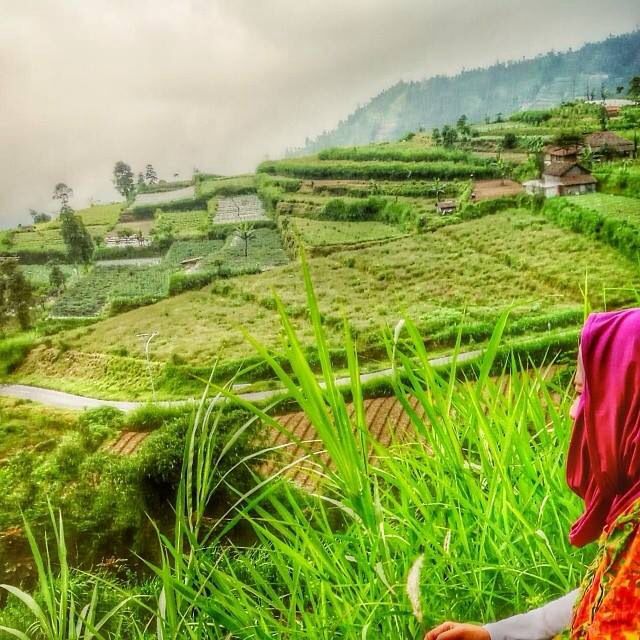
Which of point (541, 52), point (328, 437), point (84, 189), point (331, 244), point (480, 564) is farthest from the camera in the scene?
point (541, 52)

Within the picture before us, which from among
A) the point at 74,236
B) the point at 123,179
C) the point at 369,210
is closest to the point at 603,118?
the point at 369,210

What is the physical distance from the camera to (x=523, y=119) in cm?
274

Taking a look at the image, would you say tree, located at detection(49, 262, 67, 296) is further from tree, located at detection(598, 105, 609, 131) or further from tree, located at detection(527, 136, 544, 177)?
tree, located at detection(598, 105, 609, 131)

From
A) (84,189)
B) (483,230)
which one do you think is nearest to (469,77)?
(483,230)

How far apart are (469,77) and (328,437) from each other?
7.52 feet

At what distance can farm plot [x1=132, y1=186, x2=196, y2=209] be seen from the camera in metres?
2.36

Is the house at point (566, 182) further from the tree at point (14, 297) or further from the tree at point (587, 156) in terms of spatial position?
the tree at point (14, 297)

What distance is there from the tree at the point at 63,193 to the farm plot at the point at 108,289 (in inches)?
10.4

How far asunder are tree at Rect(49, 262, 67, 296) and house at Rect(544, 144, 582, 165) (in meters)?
1.91

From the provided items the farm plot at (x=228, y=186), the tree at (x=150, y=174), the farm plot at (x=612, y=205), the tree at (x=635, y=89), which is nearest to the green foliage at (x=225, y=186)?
the farm plot at (x=228, y=186)

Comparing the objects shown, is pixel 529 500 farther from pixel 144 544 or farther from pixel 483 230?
pixel 483 230

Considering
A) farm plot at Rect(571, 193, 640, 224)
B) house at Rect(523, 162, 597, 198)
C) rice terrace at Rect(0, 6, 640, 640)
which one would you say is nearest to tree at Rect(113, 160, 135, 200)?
rice terrace at Rect(0, 6, 640, 640)

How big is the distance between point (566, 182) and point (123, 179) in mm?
1706

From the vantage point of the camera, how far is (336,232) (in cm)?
243
